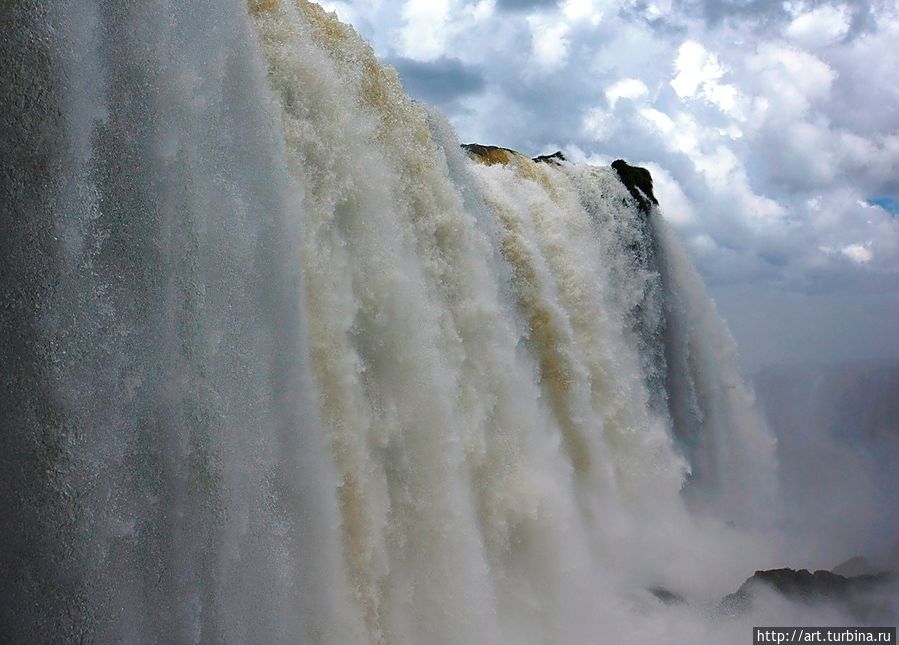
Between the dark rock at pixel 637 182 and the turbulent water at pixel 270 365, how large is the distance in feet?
18.2

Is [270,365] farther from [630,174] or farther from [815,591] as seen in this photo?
[630,174]

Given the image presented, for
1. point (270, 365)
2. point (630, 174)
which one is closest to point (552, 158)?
point (630, 174)

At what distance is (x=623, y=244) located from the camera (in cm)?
1464

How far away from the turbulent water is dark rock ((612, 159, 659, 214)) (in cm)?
555

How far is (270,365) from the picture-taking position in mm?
5270

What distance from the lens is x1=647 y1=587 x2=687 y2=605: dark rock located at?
9.49m

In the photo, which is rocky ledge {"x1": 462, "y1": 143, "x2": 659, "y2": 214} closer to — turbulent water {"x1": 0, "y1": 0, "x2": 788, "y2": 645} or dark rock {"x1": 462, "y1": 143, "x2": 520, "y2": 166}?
dark rock {"x1": 462, "y1": 143, "x2": 520, "y2": 166}

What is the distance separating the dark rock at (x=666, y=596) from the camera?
9492mm

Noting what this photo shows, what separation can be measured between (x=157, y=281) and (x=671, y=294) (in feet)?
42.1

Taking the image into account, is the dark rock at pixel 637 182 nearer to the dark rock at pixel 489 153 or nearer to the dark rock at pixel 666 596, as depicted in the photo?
the dark rock at pixel 489 153

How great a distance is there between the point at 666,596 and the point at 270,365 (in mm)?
6278

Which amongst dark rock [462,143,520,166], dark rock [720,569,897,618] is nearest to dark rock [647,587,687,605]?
dark rock [720,569,897,618]

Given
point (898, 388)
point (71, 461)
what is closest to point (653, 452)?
point (71, 461)

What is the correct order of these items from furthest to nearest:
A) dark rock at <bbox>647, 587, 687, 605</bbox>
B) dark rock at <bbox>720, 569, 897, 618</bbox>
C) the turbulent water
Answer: dark rock at <bbox>647, 587, 687, 605</bbox>, dark rock at <bbox>720, 569, 897, 618</bbox>, the turbulent water
